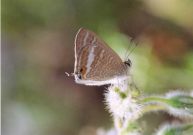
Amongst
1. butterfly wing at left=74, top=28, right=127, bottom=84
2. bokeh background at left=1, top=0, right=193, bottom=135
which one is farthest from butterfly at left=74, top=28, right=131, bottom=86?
bokeh background at left=1, top=0, right=193, bottom=135

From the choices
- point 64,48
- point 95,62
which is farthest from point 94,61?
point 64,48

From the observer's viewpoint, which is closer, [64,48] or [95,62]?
[95,62]

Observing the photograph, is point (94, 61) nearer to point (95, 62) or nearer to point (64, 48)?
point (95, 62)

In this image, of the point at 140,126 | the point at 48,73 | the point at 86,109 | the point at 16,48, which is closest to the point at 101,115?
the point at 86,109

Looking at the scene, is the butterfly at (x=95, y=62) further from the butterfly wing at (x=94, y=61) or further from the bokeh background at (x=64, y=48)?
the bokeh background at (x=64, y=48)

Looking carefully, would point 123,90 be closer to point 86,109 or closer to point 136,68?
point 136,68
